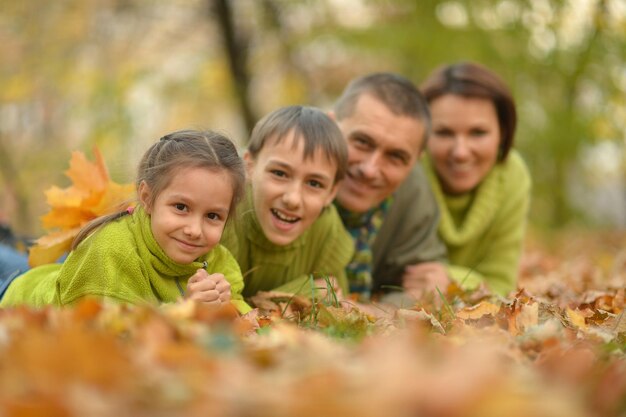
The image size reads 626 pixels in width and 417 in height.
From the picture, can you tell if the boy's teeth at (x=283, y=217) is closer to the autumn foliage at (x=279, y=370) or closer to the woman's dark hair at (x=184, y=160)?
the woman's dark hair at (x=184, y=160)

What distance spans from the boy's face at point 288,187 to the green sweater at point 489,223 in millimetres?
1606

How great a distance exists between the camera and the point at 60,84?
10562mm

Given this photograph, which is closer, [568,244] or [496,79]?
[496,79]

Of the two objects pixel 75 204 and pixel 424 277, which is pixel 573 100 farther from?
pixel 75 204

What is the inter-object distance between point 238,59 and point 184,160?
347 inches

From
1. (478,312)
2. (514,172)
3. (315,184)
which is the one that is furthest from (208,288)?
(514,172)

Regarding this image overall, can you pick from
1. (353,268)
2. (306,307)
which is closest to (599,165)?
(353,268)

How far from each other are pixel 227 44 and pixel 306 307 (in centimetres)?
865

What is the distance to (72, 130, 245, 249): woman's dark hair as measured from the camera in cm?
267

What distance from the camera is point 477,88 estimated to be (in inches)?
176

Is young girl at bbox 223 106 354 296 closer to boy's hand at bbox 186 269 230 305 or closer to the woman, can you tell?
boy's hand at bbox 186 269 230 305

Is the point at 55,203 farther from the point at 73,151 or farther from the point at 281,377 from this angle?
the point at 281,377

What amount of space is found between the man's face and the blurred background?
4305 mm

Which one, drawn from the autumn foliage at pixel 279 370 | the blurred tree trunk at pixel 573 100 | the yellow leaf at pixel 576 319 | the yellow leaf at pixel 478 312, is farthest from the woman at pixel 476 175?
the blurred tree trunk at pixel 573 100
